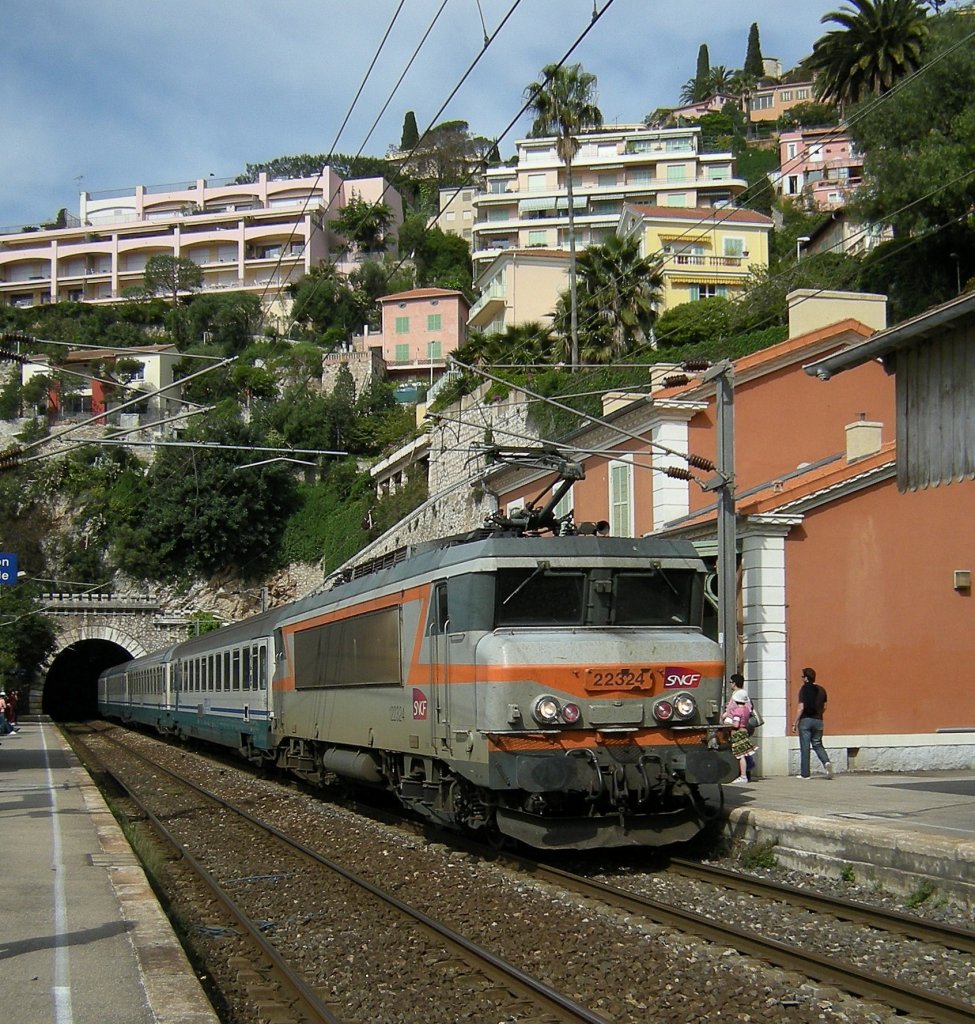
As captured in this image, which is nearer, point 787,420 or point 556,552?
point 556,552

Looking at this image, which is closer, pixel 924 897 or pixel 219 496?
pixel 924 897

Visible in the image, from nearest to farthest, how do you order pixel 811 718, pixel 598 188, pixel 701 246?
1. pixel 811 718
2. pixel 701 246
3. pixel 598 188

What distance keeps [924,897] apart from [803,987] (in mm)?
2859

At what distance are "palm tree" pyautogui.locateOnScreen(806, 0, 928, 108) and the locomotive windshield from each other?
133 feet

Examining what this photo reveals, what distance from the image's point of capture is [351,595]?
1556cm

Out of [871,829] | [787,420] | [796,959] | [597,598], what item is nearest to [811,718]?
[871,829]

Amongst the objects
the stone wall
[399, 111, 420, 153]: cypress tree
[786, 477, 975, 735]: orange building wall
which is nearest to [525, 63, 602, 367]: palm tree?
the stone wall

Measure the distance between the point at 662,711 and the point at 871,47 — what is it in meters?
44.1

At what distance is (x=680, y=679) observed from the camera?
37.9 feet

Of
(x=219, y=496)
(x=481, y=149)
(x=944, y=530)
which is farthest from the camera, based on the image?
(x=481, y=149)

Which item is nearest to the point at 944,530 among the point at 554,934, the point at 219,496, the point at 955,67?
Answer: the point at 554,934

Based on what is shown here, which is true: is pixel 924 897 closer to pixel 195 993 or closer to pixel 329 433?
pixel 195 993

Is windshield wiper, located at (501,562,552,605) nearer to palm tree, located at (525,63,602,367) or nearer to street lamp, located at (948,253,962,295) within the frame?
street lamp, located at (948,253,962,295)

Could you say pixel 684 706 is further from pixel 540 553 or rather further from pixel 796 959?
pixel 796 959
